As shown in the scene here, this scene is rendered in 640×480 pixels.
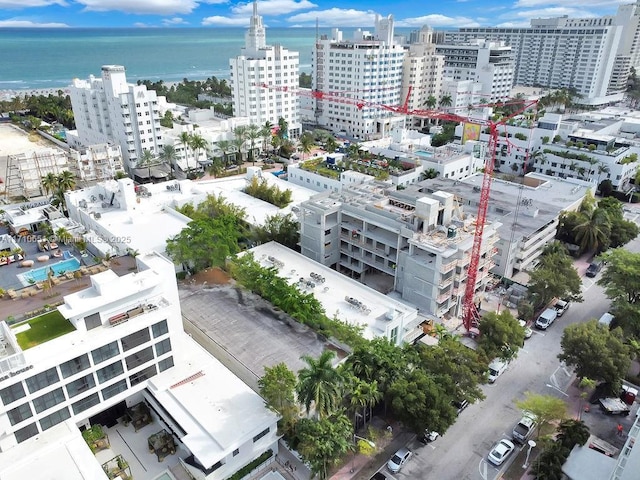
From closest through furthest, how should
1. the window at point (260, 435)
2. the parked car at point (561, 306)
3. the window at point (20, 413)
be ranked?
the window at point (20, 413) < the window at point (260, 435) < the parked car at point (561, 306)

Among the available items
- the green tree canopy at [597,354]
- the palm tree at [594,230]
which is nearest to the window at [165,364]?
the green tree canopy at [597,354]

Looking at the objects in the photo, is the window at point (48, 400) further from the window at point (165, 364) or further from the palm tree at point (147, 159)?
the palm tree at point (147, 159)

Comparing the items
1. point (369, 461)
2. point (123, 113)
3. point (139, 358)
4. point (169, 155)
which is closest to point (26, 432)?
point (139, 358)

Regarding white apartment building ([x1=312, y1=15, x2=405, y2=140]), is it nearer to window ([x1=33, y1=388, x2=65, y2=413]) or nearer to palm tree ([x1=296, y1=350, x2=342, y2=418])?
palm tree ([x1=296, y1=350, x2=342, y2=418])

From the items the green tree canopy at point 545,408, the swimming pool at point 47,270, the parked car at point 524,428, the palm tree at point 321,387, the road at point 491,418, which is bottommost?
the road at point 491,418

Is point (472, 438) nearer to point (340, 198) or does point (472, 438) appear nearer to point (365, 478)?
point (365, 478)

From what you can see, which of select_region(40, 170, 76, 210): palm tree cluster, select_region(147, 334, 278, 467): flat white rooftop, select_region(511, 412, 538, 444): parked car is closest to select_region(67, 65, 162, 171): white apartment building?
select_region(40, 170, 76, 210): palm tree cluster

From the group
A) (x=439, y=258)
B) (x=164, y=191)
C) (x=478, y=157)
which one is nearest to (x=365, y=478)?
(x=439, y=258)
